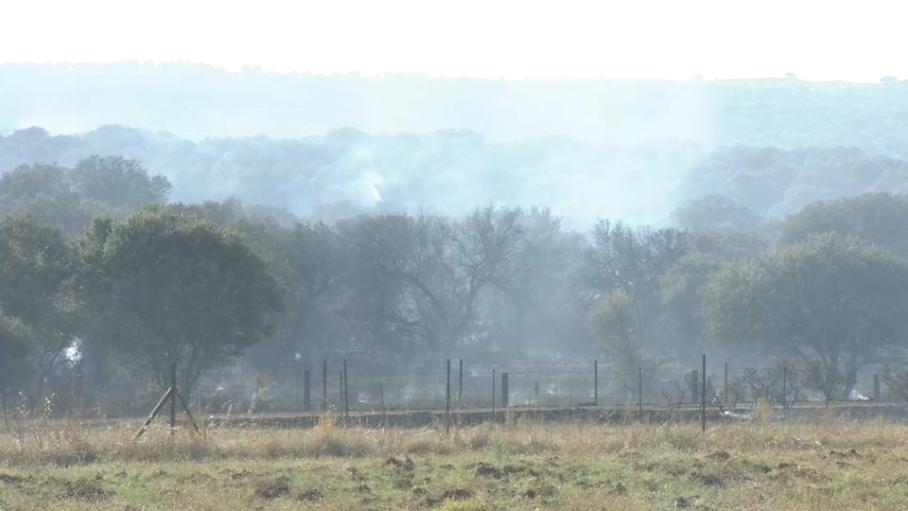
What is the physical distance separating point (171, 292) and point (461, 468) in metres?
28.4

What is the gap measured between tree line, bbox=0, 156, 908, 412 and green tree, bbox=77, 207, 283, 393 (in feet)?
0.19

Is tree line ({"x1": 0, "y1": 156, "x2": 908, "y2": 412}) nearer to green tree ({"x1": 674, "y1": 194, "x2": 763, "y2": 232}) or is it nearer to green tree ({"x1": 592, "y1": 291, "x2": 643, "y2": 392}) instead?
green tree ({"x1": 592, "y1": 291, "x2": 643, "y2": 392})

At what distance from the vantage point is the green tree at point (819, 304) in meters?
60.3

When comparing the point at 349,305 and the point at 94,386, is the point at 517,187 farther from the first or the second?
the point at 94,386

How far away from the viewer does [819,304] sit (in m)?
60.3

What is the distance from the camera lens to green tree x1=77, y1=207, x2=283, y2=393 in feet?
145

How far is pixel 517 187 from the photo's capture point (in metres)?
197

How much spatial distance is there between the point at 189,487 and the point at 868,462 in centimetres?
839

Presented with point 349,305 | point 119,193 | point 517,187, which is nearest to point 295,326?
point 349,305

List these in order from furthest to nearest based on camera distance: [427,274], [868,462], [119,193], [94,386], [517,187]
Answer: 1. [517,187]
2. [119,193]
3. [427,274]
4. [94,386]
5. [868,462]

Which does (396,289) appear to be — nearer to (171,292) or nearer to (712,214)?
(171,292)

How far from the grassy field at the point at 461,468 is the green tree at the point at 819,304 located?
38.5 meters

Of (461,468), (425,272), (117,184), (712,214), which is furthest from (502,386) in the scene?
(712,214)

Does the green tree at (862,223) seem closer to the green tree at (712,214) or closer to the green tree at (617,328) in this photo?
the green tree at (617,328)
